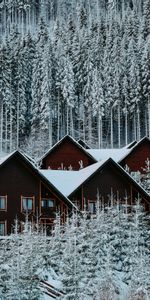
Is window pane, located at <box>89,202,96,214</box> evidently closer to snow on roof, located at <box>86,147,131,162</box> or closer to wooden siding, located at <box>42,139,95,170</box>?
snow on roof, located at <box>86,147,131,162</box>

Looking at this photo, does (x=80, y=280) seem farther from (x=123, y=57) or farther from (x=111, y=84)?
(x=123, y=57)

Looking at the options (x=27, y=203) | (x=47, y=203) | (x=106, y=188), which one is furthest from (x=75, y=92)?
(x=27, y=203)

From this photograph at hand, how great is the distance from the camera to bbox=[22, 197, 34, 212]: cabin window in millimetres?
35609

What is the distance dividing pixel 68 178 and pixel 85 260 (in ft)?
42.0

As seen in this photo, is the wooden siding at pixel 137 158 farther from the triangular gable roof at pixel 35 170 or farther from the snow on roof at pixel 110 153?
the triangular gable roof at pixel 35 170

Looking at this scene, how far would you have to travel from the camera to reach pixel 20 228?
3478 centimetres

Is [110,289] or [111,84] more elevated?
[111,84]

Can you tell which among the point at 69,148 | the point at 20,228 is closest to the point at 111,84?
the point at 69,148

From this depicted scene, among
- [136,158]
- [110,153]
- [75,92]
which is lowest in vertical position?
[136,158]

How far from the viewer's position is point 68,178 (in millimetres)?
39219

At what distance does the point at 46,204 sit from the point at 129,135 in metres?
46.6

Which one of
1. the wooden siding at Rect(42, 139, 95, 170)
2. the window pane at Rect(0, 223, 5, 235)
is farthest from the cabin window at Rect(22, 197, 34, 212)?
the wooden siding at Rect(42, 139, 95, 170)

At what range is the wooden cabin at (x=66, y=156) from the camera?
49312 mm

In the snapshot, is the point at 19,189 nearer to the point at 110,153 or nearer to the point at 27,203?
the point at 27,203
